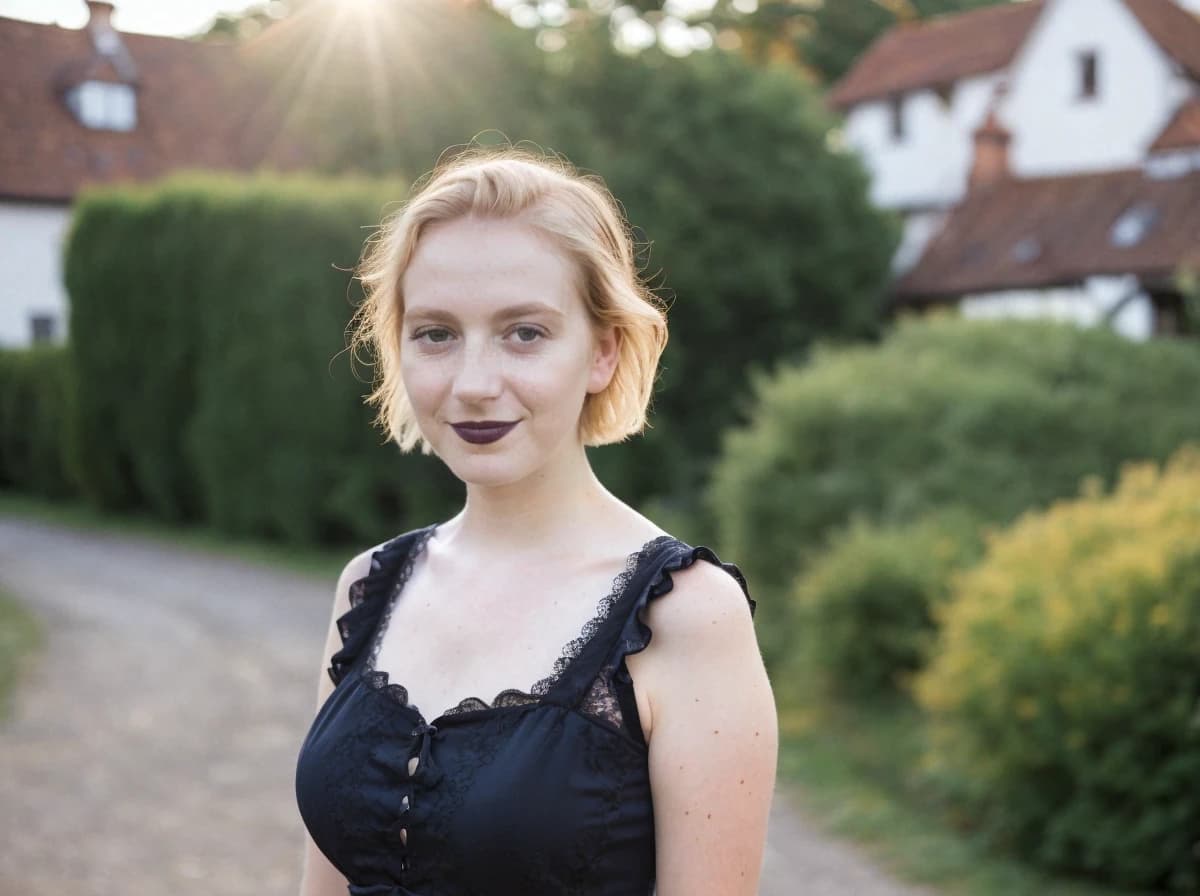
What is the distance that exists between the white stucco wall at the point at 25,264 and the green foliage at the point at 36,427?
1562 cm

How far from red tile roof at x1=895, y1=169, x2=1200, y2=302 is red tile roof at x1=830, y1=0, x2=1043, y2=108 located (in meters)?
2.62

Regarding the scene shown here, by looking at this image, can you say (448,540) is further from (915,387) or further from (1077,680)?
(915,387)

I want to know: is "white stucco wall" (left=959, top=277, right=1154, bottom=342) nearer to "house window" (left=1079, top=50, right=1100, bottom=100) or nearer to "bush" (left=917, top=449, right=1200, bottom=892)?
"house window" (left=1079, top=50, right=1100, bottom=100)

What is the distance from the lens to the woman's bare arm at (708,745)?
1740mm

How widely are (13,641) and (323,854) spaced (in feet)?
31.6

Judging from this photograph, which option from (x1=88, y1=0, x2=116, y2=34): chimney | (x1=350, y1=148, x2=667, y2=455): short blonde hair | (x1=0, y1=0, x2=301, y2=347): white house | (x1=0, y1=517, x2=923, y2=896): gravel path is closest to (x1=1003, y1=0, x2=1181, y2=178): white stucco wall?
(x1=0, y1=517, x2=923, y2=896): gravel path

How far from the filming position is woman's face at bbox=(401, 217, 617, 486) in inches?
72.3

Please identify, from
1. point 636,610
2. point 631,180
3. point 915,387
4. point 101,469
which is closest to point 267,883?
point 636,610

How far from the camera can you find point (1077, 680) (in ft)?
18.5

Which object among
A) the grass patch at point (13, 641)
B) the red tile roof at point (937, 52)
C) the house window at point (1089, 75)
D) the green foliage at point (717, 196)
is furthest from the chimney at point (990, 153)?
the grass patch at point (13, 641)

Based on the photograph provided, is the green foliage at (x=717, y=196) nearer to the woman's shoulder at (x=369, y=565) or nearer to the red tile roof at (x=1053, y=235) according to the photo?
the red tile roof at (x=1053, y=235)

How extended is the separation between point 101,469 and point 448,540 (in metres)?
18.1

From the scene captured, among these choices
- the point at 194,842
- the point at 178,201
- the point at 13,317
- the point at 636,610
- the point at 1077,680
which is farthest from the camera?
the point at 178,201

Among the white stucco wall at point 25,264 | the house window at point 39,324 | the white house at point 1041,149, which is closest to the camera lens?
the white stucco wall at point 25,264
